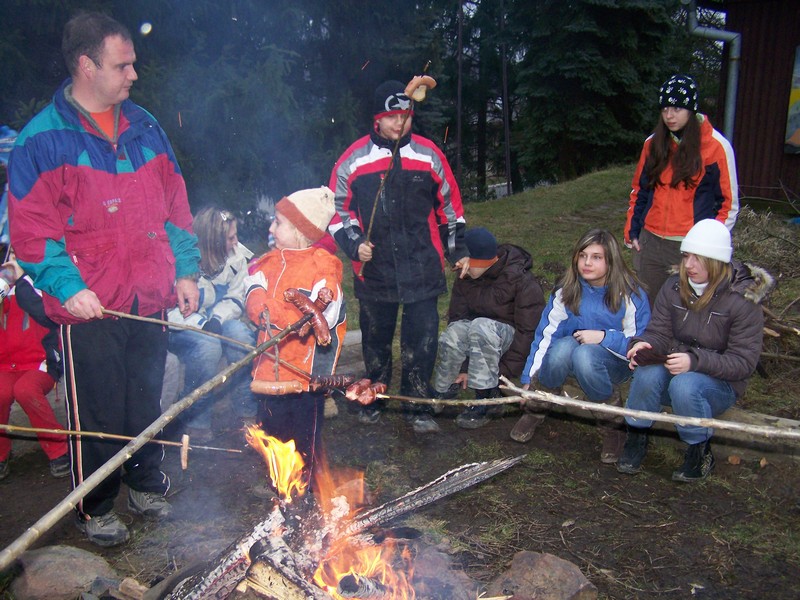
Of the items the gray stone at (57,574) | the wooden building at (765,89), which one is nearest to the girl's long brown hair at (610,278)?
the gray stone at (57,574)

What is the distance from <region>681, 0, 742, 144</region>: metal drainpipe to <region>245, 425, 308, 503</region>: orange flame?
9775mm

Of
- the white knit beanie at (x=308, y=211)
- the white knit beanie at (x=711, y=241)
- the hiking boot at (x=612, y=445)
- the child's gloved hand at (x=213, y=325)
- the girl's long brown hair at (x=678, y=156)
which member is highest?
the girl's long brown hair at (x=678, y=156)

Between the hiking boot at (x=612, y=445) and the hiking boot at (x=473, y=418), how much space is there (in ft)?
2.75

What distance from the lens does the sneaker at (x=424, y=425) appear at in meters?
4.59

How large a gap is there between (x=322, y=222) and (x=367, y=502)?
1562 millimetres

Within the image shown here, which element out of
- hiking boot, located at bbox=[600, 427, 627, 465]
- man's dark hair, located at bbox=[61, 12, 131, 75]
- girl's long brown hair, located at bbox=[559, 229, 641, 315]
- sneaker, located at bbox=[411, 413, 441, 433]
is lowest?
sneaker, located at bbox=[411, 413, 441, 433]

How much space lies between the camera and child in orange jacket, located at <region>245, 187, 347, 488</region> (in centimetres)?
356

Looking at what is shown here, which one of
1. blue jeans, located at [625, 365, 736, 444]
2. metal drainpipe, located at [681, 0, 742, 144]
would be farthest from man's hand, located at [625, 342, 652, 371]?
metal drainpipe, located at [681, 0, 742, 144]

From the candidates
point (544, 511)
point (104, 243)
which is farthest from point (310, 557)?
point (104, 243)

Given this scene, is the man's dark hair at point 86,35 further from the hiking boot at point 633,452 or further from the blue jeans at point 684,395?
the hiking boot at point 633,452

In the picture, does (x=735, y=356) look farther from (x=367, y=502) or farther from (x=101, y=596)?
(x=101, y=596)

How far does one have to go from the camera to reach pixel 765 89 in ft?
35.7

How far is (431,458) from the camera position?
4.26 m

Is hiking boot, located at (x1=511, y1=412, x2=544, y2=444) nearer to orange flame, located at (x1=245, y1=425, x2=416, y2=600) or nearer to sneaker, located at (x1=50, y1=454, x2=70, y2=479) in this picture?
orange flame, located at (x1=245, y1=425, x2=416, y2=600)
